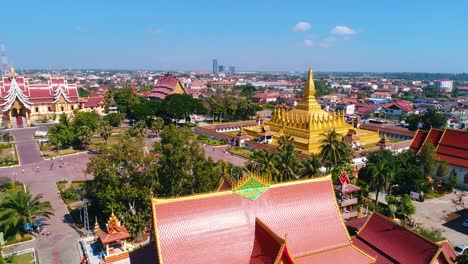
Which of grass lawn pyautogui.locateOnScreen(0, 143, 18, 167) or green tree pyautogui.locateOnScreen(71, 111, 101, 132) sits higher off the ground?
green tree pyautogui.locateOnScreen(71, 111, 101, 132)

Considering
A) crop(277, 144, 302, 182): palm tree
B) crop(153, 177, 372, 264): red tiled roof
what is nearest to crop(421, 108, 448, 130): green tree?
crop(277, 144, 302, 182): palm tree

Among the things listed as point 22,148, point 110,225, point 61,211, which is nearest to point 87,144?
point 22,148

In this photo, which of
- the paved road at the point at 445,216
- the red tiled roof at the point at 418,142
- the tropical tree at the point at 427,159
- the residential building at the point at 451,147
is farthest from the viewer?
the red tiled roof at the point at 418,142

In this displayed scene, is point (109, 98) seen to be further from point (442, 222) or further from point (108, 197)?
point (442, 222)

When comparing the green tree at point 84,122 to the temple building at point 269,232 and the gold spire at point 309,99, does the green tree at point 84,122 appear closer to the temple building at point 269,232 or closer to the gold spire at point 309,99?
the gold spire at point 309,99

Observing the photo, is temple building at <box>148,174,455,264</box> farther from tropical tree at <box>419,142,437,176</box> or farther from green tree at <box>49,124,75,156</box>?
green tree at <box>49,124,75,156</box>

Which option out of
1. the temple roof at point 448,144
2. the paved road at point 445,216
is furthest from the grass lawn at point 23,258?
the temple roof at point 448,144
